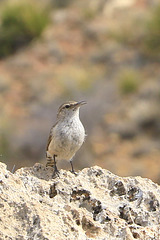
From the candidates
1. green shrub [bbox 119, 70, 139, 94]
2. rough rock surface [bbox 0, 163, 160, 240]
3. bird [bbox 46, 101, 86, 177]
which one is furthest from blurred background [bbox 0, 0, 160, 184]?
rough rock surface [bbox 0, 163, 160, 240]

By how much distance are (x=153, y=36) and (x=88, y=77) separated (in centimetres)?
500

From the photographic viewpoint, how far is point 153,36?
30781 mm

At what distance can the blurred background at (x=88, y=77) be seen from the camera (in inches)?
819

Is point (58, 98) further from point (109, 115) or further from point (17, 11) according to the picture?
point (17, 11)

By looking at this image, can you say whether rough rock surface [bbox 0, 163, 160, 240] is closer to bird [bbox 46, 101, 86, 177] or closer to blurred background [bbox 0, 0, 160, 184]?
bird [bbox 46, 101, 86, 177]

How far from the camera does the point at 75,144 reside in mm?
6465

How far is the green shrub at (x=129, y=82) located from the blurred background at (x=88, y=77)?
0.05m

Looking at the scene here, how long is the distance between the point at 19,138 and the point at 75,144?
15332 millimetres

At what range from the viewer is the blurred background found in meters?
20.8

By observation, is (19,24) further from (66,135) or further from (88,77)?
(66,135)

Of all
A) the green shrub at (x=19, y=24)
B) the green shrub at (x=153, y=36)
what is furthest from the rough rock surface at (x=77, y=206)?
the green shrub at (x=19, y=24)

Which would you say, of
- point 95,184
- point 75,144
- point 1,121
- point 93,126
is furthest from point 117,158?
point 95,184

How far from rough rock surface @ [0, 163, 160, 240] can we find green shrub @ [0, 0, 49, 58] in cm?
2584

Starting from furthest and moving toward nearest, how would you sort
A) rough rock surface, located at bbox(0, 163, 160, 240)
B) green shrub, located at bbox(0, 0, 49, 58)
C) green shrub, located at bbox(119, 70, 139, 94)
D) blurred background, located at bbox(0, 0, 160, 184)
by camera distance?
green shrub, located at bbox(0, 0, 49, 58)
green shrub, located at bbox(119, 70, 139, 94)
blurred background, located at bbox(0, 0, 160, 184)
rough rock surface, located at bbox(0, 163, 160, 240)
